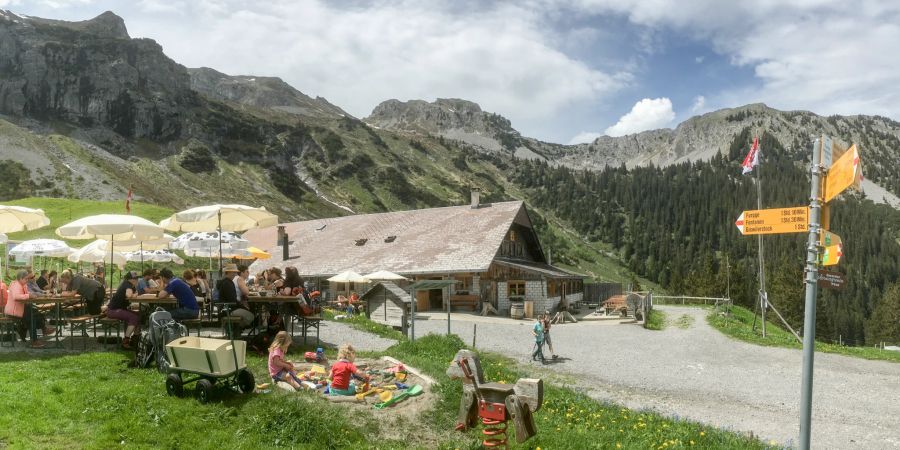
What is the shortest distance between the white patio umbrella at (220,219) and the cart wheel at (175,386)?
590cm

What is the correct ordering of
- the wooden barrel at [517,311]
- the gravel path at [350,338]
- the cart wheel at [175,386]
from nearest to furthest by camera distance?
the cart wheel at [175,386] < the gravel path at [350,338] < the wooden barrel at [517,311]

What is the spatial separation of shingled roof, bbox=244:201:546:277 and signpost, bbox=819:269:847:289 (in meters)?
26.6

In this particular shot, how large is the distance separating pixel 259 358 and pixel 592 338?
49.7ft

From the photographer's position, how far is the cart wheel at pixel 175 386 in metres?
7.94

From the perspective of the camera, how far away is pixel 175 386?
7945 mm

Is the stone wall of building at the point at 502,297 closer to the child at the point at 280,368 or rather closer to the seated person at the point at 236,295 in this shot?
the seated person at the point at 236,295

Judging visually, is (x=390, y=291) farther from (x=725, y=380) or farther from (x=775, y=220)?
(x=775, y=220)

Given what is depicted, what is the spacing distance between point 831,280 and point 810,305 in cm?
33

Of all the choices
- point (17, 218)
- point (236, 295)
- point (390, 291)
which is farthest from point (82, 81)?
point (236, 295)

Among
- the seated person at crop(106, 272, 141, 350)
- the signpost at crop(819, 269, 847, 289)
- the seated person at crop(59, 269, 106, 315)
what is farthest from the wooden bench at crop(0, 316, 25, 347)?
the signpost at crop(819, 269, 847, 289)

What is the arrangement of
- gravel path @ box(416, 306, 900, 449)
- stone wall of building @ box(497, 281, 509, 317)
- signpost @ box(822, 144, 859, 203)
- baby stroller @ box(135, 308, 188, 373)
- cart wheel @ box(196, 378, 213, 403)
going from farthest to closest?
stone wall of building @ box(497, 281, 509, 317) → gravel path @ box(416, 306, 900, 449) → baby stroller @ box(135, 308, 188, 373) → cart wheel @ box(196, 378, 213, 403) → signpost @ box(822, 144, 859, 203)

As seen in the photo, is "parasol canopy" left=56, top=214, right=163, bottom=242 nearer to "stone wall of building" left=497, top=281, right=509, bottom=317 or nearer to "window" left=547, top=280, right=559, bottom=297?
"stone wall of building" left=497, top=281, right=509, bottom=317

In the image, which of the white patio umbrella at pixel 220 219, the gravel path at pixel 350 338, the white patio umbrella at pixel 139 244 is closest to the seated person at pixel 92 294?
the white patio umbrella at pixel 220 219

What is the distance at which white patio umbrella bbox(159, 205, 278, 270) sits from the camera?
13375 millimetres
